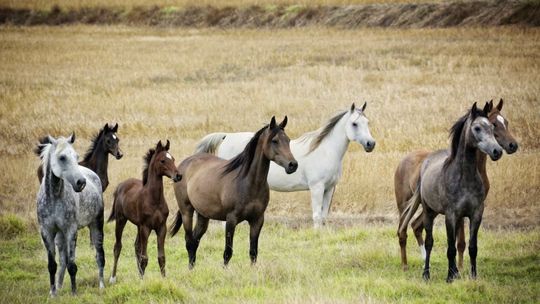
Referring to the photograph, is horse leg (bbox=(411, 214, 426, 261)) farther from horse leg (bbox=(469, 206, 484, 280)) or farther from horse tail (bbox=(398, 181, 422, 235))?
horse leg (bbox=(469, 206, 484, 280))

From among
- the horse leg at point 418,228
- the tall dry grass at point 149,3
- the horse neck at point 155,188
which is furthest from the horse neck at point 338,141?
the tall dry grass at point 149,3

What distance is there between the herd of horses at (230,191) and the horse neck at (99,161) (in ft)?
6.58

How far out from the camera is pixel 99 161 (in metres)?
14.8

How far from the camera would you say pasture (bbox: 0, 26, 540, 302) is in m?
10.5

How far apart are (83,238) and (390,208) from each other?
557 cm

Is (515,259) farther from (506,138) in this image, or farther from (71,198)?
(71,198)

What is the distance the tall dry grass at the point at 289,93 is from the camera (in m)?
17.5

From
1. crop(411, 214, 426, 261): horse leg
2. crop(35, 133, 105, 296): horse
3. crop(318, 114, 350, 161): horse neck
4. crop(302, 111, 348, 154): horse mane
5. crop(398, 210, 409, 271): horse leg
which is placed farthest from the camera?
crop(302, 111, 348, 154): horse mane

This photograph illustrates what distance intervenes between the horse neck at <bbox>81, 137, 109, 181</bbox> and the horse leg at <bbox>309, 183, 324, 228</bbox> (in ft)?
11.7

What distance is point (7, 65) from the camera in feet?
137

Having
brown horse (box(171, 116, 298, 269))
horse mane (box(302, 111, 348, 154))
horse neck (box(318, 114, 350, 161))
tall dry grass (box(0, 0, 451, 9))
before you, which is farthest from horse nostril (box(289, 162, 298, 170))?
tall dry grass (box(0, 0, 451, 9))

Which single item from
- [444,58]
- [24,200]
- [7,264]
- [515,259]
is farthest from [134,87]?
[515,259]

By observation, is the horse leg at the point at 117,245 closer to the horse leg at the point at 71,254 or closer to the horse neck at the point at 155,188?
the horse leg at the point at 71,254

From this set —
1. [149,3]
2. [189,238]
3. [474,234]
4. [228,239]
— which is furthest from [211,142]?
[149,3]
